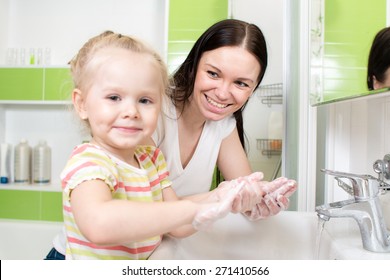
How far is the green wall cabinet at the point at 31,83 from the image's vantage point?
2.41m

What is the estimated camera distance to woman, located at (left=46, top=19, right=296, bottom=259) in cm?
113

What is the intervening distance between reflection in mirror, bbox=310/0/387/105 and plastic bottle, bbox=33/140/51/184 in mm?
1748

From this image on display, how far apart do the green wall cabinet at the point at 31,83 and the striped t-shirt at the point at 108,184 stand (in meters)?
1.68

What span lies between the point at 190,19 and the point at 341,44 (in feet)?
3.77

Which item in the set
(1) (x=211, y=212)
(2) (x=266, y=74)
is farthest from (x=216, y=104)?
(2) (x=266, y=74)

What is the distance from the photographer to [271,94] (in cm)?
205

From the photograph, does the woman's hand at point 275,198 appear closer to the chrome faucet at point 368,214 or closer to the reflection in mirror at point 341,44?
the chrome faucet at point 368,214

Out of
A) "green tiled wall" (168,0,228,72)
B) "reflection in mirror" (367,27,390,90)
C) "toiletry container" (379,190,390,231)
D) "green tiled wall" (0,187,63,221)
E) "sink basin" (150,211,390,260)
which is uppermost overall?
"green tiled wall" (168,0,228,72)

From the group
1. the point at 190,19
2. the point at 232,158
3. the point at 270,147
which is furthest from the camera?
the point at 190,19

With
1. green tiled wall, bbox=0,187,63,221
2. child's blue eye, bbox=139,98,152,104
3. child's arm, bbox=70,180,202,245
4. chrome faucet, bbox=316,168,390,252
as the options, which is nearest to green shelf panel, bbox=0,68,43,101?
green tiled wall, bbox=0,187,63,221

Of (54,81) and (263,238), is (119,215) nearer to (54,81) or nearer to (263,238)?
(263,238)

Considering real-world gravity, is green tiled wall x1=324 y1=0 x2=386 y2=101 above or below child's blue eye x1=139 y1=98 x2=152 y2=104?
above

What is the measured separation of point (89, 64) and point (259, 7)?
5.26 feet

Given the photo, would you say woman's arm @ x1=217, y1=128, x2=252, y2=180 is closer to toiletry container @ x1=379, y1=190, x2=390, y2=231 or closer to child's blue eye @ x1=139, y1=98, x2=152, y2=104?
toiletry container @ x1=379, y1=190, x2=390, y2=231
